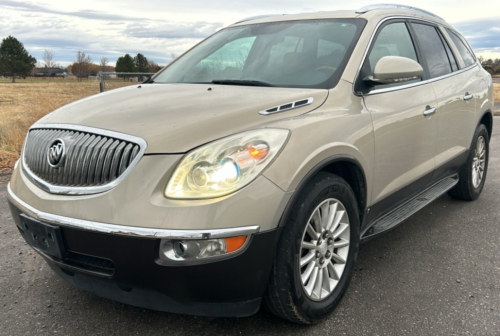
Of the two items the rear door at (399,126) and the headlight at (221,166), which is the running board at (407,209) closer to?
the rear door at (399,126)

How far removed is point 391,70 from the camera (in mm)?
2789

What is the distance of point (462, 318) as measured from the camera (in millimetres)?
2521

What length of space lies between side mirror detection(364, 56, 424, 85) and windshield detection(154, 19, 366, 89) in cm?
21

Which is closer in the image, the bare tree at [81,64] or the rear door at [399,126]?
the rear door at [399,126]

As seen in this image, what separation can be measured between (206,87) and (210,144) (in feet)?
3.17

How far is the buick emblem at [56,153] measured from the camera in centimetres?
223

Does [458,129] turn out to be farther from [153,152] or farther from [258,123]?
[153,152]

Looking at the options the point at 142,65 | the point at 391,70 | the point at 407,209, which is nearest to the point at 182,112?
the point at 391,70

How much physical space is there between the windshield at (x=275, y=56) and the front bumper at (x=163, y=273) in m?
1.24

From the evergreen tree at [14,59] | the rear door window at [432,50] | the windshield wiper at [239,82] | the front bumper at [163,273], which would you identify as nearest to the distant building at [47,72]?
the evergreen tree at [14,59]

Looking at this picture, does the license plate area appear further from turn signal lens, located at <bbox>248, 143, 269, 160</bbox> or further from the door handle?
the door handle

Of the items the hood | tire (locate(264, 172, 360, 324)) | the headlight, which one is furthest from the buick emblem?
tire (locate(264, 172, 360, 324))

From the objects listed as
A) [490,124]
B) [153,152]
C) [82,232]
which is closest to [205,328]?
[82,232]

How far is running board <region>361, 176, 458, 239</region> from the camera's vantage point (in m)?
3.01
